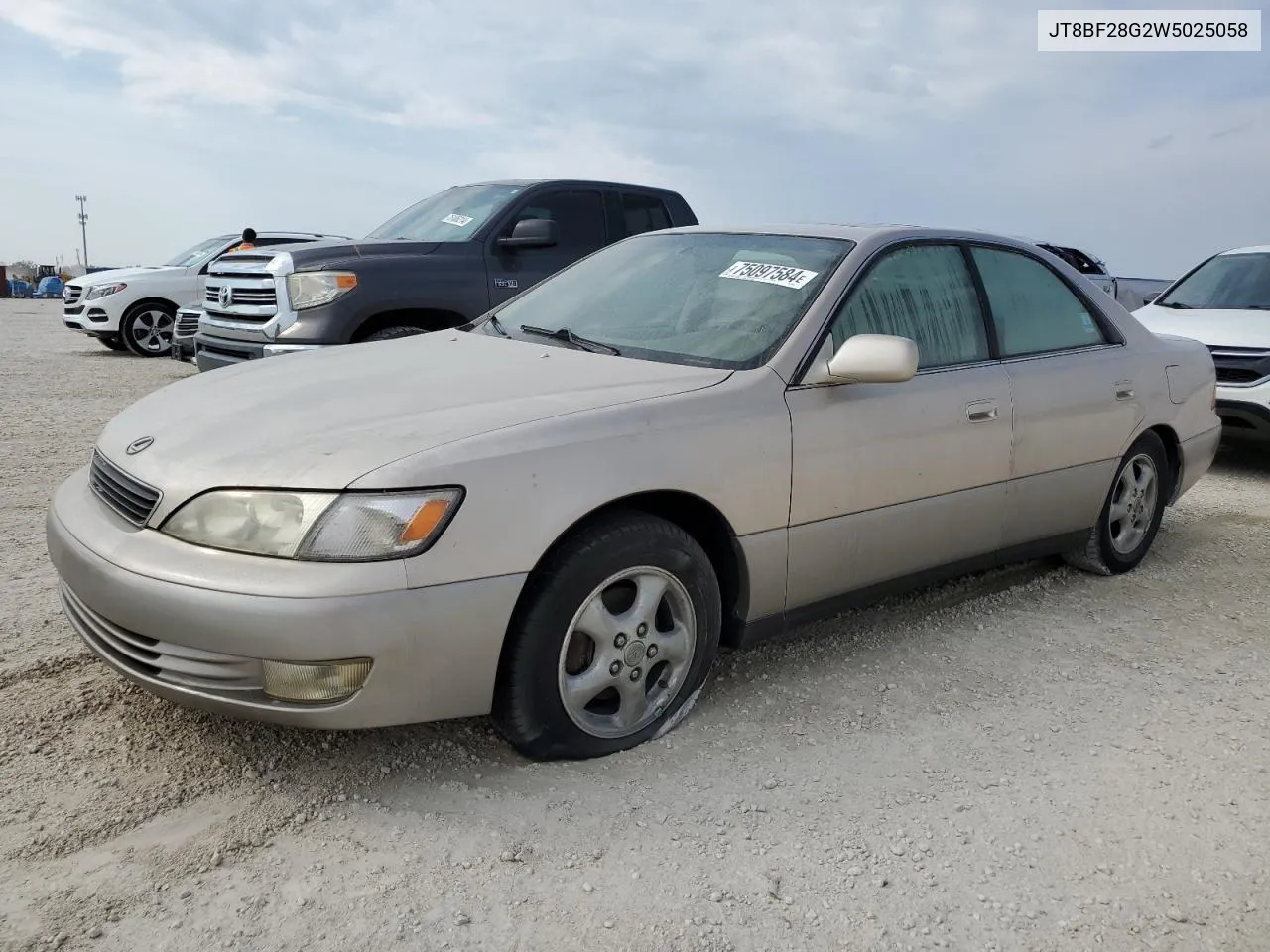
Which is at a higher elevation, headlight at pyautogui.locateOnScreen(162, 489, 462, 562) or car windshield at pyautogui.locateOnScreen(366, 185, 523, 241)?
car windshield at pyautogui.locateOnScreen(366, 185, 523, 241)

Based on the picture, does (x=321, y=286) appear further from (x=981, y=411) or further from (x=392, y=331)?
(x=981, y=411)

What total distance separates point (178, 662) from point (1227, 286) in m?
8.28

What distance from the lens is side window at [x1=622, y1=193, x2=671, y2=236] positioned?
27.5 ft

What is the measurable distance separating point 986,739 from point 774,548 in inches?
33.0

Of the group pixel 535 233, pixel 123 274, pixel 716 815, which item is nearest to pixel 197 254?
pixel 123 274

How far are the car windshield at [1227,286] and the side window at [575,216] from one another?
4.57m

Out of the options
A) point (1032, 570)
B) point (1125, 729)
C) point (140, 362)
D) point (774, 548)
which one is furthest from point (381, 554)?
point (140, 362)

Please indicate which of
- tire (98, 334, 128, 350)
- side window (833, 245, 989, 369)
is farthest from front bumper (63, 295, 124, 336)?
side window (833, 245, 989, 369)

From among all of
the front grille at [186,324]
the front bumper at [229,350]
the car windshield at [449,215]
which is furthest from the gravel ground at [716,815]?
the front grille at [186,324]

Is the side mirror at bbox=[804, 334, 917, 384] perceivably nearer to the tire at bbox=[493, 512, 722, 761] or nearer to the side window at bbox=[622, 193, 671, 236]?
the tire at bbox=[493, 512, 722, 761]

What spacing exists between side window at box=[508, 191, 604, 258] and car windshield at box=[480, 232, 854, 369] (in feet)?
12.5

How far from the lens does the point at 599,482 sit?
108 inches

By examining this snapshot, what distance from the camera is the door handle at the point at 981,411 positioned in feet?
12.3

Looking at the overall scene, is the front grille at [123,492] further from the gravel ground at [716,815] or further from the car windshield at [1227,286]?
the car windshield at [1227,286]
